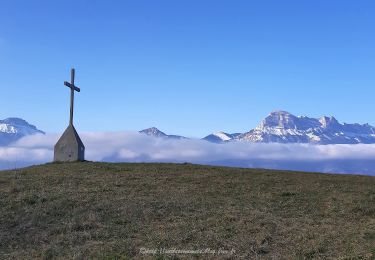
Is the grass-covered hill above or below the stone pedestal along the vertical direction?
below

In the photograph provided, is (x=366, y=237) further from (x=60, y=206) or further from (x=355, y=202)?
(x=60, y=206)

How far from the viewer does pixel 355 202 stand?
84.3 feet

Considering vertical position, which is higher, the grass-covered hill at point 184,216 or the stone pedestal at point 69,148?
the stone pedestal at point 69,148

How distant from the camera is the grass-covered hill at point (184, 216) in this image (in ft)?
58.2

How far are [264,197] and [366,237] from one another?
8.09 m

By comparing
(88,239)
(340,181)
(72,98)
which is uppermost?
(72,98)

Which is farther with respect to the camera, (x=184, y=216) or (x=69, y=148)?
(x=69, y=148)

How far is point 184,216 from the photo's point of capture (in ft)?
73.1

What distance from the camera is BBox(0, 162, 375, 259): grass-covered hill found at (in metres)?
17.8

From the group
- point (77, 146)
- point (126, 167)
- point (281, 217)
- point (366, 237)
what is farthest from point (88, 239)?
point (77, 146)

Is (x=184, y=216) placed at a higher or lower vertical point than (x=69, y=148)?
lower

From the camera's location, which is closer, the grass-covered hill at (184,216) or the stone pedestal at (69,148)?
the grass-covered hill at (184,216)

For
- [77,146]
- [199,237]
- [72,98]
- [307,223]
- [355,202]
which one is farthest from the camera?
[72,98]

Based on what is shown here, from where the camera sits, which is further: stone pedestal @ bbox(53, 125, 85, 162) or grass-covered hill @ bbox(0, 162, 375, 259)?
stone pedestal @ bbox(53, 125, 85, 162)
